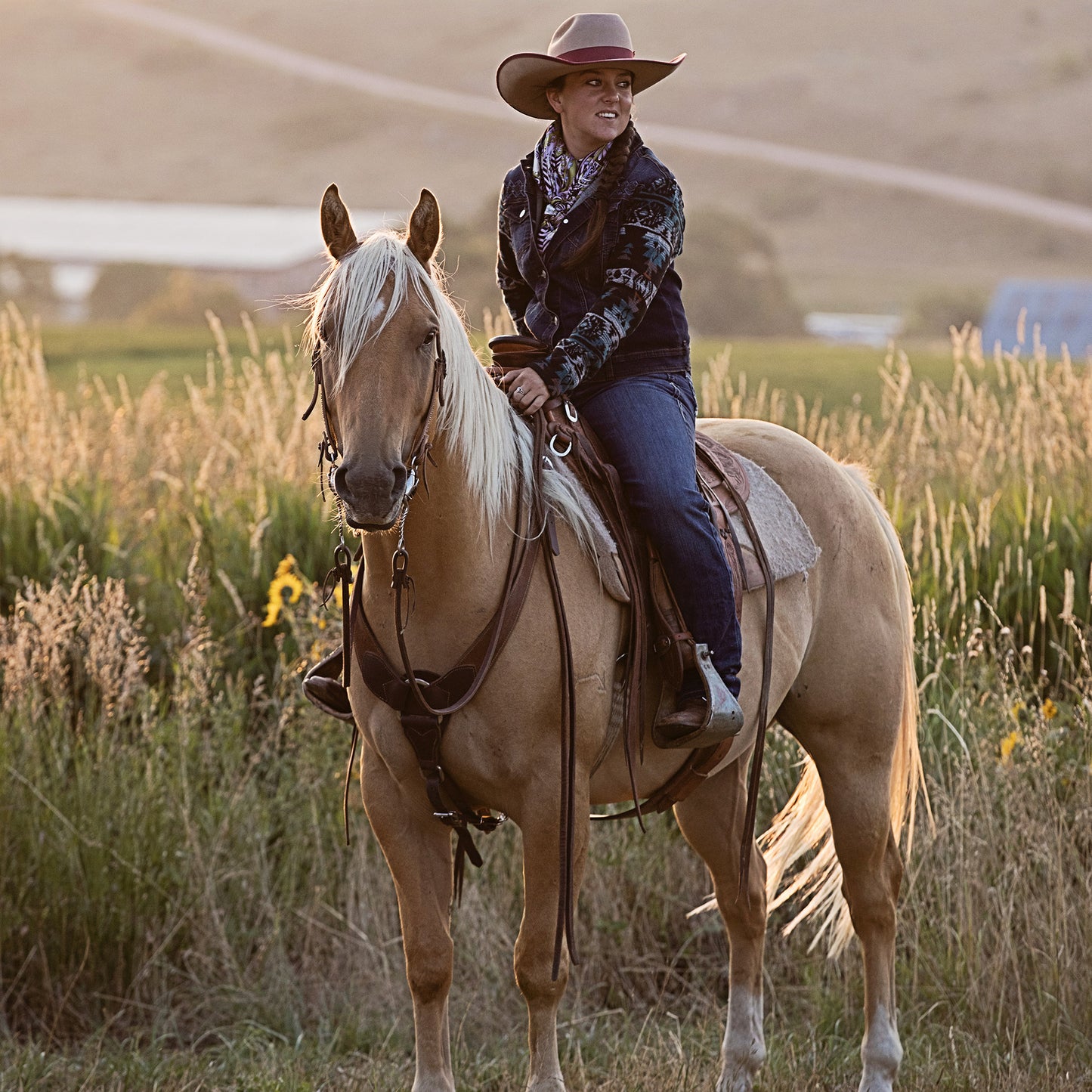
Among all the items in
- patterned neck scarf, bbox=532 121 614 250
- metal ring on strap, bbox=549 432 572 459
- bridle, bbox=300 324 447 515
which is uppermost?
patterned neck scarf, bbox=532 121 614 250

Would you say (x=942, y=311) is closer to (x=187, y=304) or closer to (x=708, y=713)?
(x=187, y=304)

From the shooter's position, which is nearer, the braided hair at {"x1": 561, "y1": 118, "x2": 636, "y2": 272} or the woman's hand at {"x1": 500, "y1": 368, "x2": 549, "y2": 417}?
the woman's hand at {"x1": 500, "y1": 368, "x2": 549, "y2": 417}

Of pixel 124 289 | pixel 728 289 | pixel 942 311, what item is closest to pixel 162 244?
pixel 124 289

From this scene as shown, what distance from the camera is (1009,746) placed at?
4785 mm

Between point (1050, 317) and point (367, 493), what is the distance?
115 feet

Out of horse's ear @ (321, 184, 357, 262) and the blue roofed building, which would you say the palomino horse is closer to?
horse's ear @ (321, 184, 357, 262)

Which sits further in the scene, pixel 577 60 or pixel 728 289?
pixel 728 289

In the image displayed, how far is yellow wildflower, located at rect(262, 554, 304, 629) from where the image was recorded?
5477 mm

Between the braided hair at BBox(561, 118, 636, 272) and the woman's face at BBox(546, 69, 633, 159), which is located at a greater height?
the woman's face at BBox(546, 69, 633, 159)

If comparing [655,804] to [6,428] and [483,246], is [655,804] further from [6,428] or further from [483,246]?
[483,246]

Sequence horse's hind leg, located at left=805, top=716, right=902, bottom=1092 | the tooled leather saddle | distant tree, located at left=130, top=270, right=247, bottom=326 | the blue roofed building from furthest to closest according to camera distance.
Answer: distant tree, located at left=130, top=270, right=247, bottom=326
the blue roofed building
horse's hind leg, located at left=805, top=716, right=902, bottom=1092
the tooled leather saddle

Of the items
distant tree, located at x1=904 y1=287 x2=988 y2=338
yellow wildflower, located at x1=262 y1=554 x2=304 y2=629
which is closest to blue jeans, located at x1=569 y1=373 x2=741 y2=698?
yellow wildflower, located at x1=262 y1=554 x2=304 y2=629

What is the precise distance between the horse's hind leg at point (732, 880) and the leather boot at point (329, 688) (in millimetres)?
1285

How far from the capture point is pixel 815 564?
161 inches
